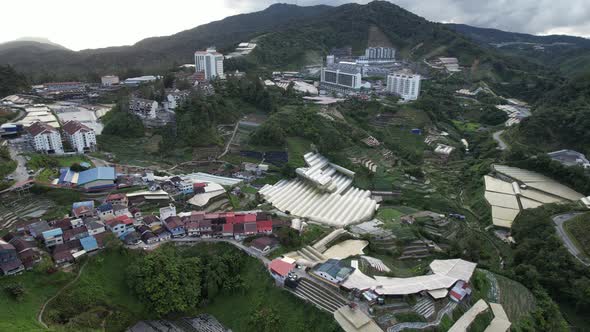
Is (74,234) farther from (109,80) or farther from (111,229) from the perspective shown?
(109,80)

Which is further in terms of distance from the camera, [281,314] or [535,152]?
Result: [535,152]

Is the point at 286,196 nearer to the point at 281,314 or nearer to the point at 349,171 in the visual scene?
the point at 349,171

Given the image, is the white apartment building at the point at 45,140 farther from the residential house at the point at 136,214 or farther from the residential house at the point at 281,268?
the residential house at the point at 281,268

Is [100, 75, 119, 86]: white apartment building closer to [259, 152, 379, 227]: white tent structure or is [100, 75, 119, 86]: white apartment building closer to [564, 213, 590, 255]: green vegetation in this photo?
[259, 152, 379, 227]: white tent structure

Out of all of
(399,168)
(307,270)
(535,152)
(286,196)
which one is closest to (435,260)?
(307,270)

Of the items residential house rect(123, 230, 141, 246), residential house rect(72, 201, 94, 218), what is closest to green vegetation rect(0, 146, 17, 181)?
residential house rect(72, 201, 94, 218)

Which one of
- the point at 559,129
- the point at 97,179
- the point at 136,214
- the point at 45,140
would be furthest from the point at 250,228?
the point at 559,129
